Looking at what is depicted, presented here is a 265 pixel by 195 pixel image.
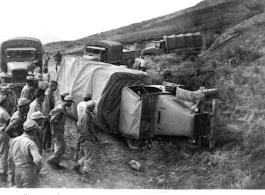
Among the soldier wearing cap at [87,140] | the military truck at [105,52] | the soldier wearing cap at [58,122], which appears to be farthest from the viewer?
A: the military truck at [105,52]

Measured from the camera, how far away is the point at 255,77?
43.9 feet

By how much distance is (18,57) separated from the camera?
15477mm

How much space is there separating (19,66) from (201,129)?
27.2 feet

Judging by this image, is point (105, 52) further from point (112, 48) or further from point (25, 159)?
point (25, 159)

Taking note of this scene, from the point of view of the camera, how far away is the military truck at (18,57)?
570 inches

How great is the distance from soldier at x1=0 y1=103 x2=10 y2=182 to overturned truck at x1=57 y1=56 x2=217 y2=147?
132 inches

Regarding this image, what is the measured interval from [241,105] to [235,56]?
4802mm

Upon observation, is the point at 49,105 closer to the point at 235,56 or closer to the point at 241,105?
the point at 241,105

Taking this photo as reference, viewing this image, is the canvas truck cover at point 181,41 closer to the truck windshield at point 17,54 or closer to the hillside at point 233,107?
the hillside at point 233,107

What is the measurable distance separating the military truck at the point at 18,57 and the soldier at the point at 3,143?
7.12 meters

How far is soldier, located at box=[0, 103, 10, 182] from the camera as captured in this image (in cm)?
741

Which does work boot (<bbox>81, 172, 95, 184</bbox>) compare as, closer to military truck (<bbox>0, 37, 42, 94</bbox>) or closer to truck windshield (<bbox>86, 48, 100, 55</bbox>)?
military truck (<bbox>0, 37, 42, 94</bbox>)

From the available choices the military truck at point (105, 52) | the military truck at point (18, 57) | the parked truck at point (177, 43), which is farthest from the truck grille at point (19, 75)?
the parked truck at point (177, 43)

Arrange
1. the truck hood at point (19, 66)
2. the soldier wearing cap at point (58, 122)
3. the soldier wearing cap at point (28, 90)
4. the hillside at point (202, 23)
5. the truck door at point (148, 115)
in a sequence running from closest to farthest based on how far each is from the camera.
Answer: the soldier wearing cap at point (58, 122) < the soldier wearing cap at point (28, 90) < the truck door at point (148, 115) < the truck hood at point (19, 66) < the hillside at point (202, 23)
